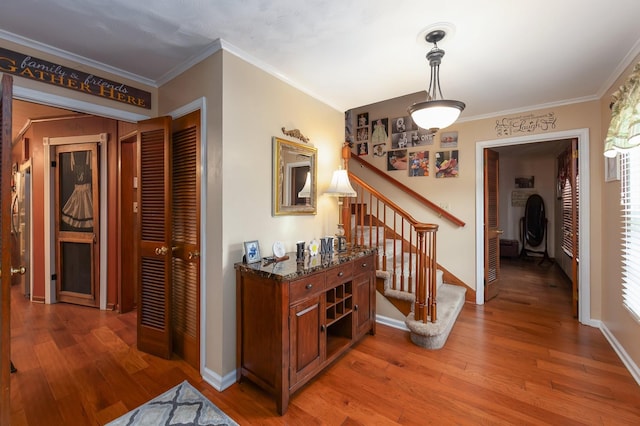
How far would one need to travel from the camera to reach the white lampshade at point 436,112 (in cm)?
171

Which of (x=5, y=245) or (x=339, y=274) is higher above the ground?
(x=5, y=245)

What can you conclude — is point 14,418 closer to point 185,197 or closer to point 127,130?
point 185,197

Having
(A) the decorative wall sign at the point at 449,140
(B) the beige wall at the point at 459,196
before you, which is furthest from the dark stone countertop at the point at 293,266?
(A) the decorative wall sign at the point at 449,140

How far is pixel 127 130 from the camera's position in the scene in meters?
3.01

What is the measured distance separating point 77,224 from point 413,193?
4491 mm

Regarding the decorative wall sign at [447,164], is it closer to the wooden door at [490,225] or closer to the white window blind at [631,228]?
the wooden door at [490,225]

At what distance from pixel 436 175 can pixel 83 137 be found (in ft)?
15.3

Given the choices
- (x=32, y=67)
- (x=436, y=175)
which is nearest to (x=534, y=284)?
(x=436, y=175)

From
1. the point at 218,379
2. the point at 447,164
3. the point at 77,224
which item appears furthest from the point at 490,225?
the point at 77,224

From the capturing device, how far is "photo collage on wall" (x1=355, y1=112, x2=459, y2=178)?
12.1ft

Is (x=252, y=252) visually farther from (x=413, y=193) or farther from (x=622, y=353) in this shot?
(x=622, y=353)

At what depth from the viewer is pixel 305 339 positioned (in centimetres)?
182

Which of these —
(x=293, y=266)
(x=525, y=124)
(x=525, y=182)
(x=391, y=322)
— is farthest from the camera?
(x=525, y=182)

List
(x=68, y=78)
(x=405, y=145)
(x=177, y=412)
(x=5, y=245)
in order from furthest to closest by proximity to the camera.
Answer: (x=405, y=145), (x=68, y=78), (x=177, y=412), (x=5, y=245)
